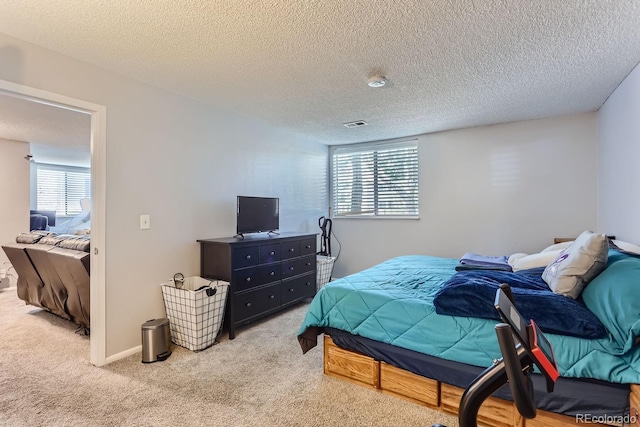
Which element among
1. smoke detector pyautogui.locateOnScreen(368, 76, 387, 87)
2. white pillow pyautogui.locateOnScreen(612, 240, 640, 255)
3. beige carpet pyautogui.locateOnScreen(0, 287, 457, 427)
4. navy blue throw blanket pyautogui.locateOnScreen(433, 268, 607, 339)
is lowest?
beige carpet pyautogui.locateOnScreen(0, 287, 457, 427)

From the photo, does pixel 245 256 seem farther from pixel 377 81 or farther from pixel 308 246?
pixel 377 81

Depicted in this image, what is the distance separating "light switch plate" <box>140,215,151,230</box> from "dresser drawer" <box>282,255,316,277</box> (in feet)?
4.80

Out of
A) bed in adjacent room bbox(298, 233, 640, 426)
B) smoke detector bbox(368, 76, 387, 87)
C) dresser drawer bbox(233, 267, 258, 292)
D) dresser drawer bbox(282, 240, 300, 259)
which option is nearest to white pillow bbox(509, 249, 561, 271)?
bed in adjacent room bbox(298, 233, 640, 426)

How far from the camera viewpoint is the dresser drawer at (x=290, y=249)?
143 inches

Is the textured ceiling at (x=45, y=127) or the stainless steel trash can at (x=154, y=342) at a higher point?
the textured ceiling at (x=45, y=127)

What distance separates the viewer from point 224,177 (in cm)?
348

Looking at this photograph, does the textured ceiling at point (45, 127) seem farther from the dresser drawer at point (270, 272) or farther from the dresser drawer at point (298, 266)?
the dresser drawer at point (298, 266)

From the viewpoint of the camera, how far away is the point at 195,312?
2.61 metres

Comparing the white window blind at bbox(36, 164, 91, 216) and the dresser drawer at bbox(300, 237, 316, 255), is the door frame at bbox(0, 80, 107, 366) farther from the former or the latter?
the white window blind at bbox(36, 164, 91, 216)

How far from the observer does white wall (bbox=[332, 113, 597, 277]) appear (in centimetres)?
353

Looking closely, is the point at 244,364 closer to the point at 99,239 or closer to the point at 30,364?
the point at 99,239

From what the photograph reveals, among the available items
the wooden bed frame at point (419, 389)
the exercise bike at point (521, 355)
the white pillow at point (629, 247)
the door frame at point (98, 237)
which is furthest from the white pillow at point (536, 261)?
the door frame at point (98, 237)

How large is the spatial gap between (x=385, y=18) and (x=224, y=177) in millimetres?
2321
